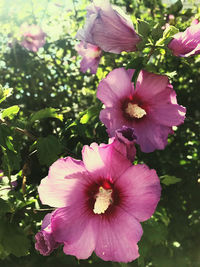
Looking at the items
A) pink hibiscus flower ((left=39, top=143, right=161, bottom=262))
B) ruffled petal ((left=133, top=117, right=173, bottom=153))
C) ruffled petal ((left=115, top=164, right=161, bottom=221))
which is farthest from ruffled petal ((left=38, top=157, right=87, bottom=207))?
ruffled petal ((left=133, top=117, right=173, bottom=153))

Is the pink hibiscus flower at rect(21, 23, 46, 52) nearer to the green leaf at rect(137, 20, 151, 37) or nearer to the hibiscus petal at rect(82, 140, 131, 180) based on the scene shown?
the green leaf at rect(137, 20, 151, 37)

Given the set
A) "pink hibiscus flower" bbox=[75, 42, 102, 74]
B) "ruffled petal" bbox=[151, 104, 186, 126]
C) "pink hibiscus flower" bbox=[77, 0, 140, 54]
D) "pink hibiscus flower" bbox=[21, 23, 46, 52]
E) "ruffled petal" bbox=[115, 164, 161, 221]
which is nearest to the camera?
"ruffled petal" bbox=[115, 164, 161, 221]

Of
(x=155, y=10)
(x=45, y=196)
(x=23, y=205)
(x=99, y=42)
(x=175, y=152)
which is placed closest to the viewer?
(x=45, y=196)

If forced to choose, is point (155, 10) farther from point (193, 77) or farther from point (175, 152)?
point (175, 152)

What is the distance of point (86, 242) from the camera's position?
0.83 m

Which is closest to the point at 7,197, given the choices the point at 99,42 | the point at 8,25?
the point at 99,42

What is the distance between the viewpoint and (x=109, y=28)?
89 cm

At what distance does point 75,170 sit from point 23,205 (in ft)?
1.16

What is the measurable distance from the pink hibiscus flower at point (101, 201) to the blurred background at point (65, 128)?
198 mm

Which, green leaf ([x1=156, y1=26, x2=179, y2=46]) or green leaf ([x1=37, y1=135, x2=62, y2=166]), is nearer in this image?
green leaf ([x1=156, y1=26, x2=179, y2=46])

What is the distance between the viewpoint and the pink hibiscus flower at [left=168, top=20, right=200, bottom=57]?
0.89 metres

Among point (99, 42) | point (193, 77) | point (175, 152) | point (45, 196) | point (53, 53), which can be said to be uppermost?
point (99, 42)

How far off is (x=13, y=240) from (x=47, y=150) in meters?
0.30

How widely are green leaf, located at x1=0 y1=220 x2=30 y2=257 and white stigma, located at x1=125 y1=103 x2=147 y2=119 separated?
1.66ft
